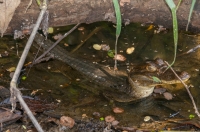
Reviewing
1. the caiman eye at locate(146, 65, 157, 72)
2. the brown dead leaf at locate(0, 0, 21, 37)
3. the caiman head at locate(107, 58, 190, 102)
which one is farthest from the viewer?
the brown dead leaf at locate(0, 0, 21, 37)

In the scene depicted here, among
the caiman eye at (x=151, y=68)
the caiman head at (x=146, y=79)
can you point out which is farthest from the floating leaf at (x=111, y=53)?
the caiman eye at (x=151, y=68)

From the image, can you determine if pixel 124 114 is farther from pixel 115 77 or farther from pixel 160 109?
pixel 115 77

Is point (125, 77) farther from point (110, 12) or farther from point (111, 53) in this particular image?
point (110, 12)

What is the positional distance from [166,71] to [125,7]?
2.20 meters

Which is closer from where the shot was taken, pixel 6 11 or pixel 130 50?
pixel 6 11

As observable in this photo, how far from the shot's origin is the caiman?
455cm

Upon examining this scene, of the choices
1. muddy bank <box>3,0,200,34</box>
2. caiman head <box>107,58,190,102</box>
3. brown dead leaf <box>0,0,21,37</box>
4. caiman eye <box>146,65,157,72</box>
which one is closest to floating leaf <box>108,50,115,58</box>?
caiman head <box>107,58,190,102</box>

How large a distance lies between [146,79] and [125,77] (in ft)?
2.04

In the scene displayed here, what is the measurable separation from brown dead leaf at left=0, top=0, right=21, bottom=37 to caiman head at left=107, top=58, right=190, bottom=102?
7.01 ft

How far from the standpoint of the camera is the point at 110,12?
6434mm

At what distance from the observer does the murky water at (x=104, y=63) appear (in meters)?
4.52

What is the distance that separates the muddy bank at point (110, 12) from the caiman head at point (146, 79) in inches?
74.2

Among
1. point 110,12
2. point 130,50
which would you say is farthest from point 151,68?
point 110,12

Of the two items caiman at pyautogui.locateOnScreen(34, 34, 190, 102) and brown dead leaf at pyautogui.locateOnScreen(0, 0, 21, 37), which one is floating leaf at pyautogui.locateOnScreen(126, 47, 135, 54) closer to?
caiman at pyautogui.locateOnScreen(34, 34, 190, 102)
